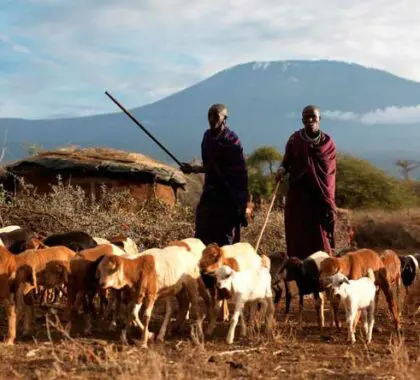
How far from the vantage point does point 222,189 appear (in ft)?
33.7

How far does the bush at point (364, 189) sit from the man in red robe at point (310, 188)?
1771 centimetres

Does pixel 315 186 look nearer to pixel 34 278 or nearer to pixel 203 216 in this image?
pixel 203 216

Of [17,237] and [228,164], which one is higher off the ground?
[228,164]

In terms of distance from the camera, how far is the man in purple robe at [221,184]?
10055 mm

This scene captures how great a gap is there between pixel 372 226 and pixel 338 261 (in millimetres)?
14353

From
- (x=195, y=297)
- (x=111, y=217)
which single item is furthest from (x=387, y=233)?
(x=195, y=297)

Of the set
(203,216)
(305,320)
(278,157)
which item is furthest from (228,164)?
(278,157)

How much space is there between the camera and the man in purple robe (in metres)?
10.1

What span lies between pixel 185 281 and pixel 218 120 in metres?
2.66

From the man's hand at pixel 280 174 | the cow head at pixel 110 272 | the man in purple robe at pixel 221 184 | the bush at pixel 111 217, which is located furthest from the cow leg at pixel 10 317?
the bush at pixel 111 217

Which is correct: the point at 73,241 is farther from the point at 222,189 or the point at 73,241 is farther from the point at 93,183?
the point at 93,183

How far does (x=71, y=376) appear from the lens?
6031mm

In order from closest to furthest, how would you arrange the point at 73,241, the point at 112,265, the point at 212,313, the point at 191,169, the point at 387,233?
1. the point at 112,265
2. the point at 212,313
3. the point at 73,241
4. the point at 191,169
5. the point at 387,233

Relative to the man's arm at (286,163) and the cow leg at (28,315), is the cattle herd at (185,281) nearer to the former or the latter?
the cow leg at (28,315)
